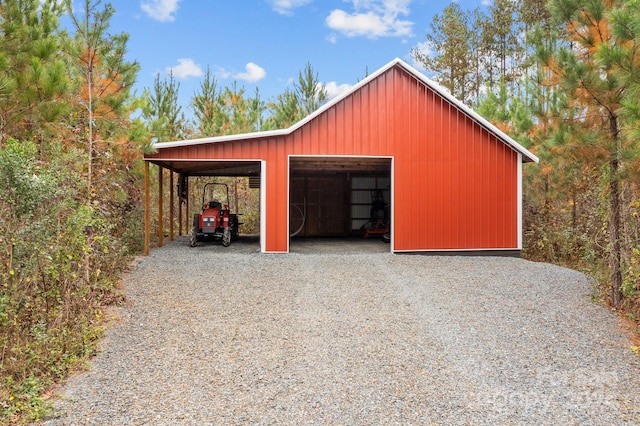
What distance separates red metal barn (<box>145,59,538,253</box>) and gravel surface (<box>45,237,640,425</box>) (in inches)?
108

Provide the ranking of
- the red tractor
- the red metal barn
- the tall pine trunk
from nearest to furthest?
the tall pine trunk
the red metal barn
the red tractor

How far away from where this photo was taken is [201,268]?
311 inches

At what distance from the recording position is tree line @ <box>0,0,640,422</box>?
3.85 meters

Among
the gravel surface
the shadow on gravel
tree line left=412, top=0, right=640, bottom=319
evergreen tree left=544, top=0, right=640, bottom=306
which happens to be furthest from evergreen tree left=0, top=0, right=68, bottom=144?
evergreen tree left=544, top=0, right=640, bottom=306

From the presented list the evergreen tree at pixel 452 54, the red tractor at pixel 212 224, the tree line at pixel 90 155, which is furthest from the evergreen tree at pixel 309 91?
the tree line at pixel 90 155

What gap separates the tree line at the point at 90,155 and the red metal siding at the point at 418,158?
161cm

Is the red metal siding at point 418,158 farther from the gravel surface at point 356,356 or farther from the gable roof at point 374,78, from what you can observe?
the gravel surface at point 356,356

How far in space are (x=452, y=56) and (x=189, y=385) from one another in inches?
791

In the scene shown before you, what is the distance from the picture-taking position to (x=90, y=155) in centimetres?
575

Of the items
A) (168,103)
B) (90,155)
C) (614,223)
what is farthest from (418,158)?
(168,103)

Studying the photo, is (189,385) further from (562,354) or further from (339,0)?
(339,0)

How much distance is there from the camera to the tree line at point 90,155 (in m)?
3.85

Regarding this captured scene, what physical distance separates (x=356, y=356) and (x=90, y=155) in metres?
4.25

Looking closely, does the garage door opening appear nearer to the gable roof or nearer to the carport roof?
the carport roof
